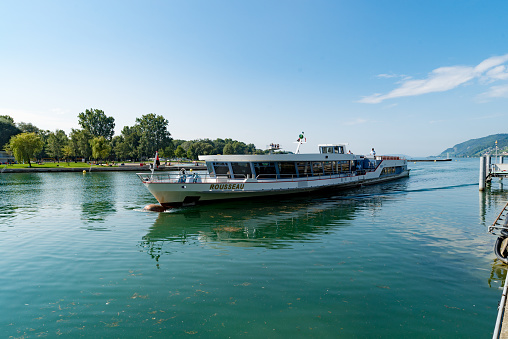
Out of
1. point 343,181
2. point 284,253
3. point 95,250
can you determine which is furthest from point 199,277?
point 343,181

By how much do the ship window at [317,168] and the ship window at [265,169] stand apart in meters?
5.72

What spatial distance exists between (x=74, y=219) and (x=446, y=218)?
28.5m

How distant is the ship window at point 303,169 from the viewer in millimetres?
30111

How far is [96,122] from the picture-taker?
13388cm

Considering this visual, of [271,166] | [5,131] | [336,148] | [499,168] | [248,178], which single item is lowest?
[248,178]

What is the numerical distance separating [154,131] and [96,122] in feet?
107

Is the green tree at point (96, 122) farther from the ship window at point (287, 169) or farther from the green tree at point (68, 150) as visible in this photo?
the ship window at point (287, 169)

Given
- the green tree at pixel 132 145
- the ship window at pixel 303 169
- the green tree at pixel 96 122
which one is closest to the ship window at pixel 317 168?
the ship window at pixel 303 169

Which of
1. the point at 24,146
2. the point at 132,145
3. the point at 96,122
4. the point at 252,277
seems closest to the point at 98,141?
the point at 24,146

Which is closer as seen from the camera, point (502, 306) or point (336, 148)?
point (502, 306)

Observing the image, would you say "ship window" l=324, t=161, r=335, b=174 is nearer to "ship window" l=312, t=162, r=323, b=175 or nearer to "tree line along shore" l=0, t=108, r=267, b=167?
"ship window" l=312, t=162, r=323, b=175

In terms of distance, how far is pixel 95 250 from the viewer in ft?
46.5

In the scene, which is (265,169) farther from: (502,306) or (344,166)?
(502,306)

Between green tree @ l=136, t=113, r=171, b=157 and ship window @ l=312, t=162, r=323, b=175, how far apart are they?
103 metres
